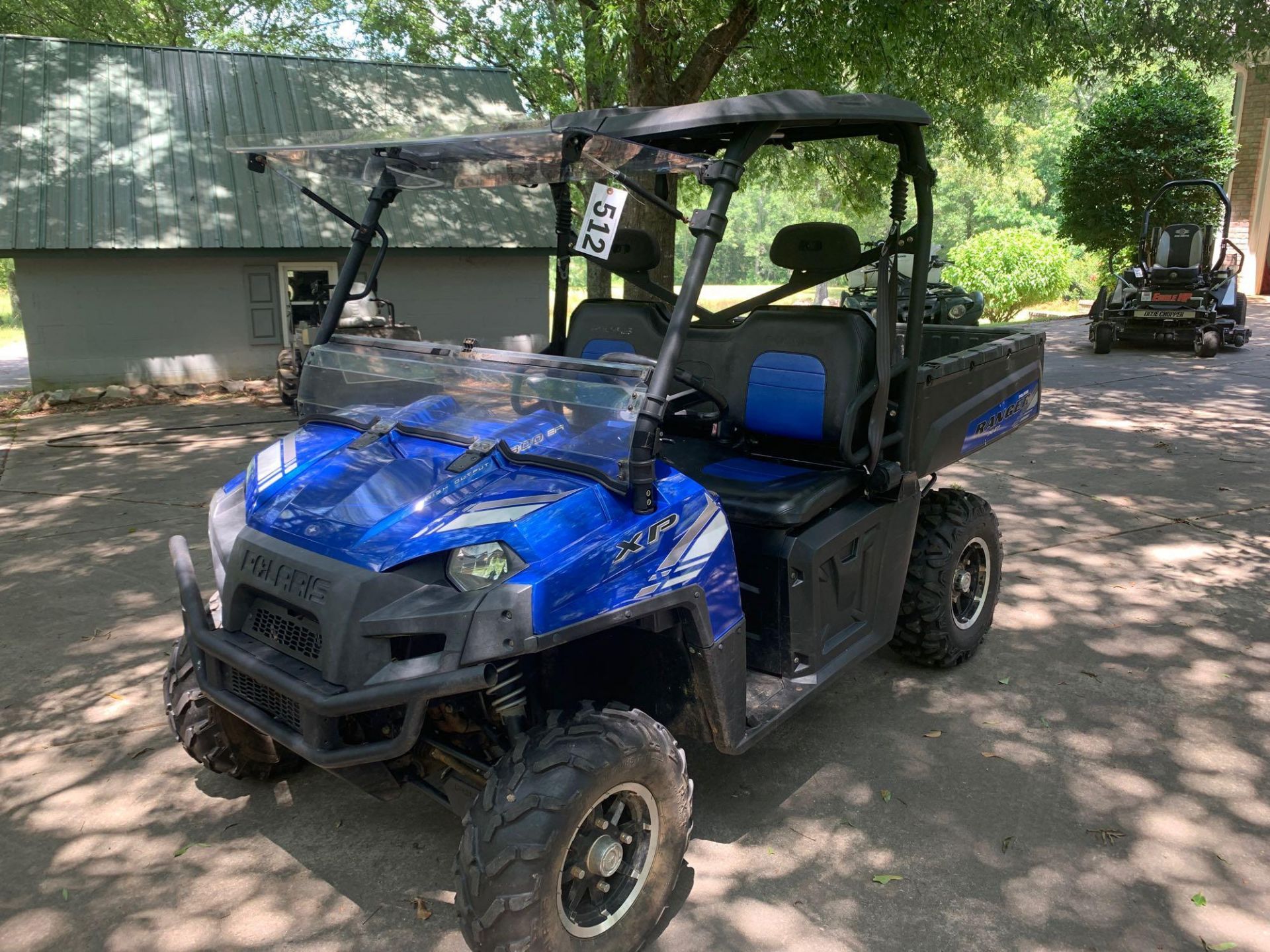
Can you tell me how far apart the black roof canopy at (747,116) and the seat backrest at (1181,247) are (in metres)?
12.2

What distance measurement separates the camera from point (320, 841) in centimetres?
318

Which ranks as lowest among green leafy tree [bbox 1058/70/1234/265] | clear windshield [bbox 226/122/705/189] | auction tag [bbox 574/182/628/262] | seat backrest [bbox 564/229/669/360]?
seat backrest [bbox 564/229/669/360]

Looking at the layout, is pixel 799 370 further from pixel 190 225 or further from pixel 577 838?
pixel 190 225

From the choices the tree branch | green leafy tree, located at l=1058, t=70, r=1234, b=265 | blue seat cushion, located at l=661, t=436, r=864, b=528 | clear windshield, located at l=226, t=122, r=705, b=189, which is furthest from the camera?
green leafy tree, located at l=1058, t=70, r=1234, b=265

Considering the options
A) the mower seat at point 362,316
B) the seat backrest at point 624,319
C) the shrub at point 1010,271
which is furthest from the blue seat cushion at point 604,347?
the shrub at point 1010,271

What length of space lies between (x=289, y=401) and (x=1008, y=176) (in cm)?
2523

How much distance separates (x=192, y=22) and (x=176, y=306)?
13.9 m

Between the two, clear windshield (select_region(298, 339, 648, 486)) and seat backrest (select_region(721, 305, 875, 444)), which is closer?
clear windshield (select_region(298, 339, 648, 486))

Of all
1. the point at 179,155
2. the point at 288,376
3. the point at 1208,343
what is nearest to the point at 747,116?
the point at 288,376

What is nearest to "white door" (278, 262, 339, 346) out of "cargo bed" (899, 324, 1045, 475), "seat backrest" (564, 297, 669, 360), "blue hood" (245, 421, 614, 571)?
"seat backrest" (564, 297, 669, 360)

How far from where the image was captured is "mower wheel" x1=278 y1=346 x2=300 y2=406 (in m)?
10.9

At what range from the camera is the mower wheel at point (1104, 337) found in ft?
45.8

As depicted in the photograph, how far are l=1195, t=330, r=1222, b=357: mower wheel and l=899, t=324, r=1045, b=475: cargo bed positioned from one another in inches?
381

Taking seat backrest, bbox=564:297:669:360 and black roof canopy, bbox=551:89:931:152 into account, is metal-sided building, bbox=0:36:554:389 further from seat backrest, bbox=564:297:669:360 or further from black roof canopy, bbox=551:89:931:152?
black roof canopy, bbox=551:89:931:152
